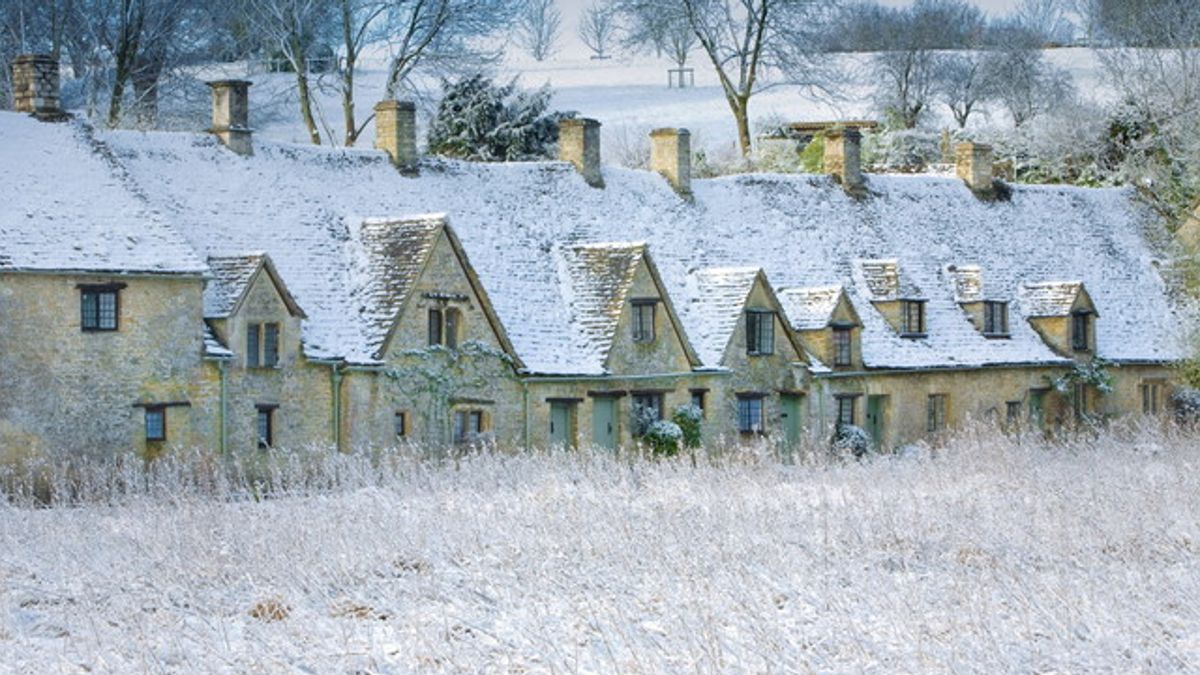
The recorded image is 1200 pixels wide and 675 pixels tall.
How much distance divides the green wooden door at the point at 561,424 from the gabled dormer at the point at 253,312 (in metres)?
5.74

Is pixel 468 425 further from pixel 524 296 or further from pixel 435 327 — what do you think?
pixel 524 296

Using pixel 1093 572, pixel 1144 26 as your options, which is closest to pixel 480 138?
pixel 1144 26

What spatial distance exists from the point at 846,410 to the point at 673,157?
7370 mm

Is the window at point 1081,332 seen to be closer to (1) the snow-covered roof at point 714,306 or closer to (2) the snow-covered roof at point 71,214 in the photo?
(1) the snow-covered roof at point 714,306

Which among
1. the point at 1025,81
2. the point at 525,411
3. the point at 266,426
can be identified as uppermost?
the point at 1025,81

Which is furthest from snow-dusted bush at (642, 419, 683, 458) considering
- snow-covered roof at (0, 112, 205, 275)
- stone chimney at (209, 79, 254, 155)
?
snow-covered roof at (0, 112, 205, 275)

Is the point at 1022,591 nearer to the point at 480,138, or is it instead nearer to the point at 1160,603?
the point at 1160,603

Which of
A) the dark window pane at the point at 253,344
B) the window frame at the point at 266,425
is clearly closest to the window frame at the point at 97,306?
the dark window pane at the point at 253,344

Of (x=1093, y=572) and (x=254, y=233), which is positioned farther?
(x=254, y=233)

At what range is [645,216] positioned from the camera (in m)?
46.0

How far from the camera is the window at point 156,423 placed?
35.4 meters

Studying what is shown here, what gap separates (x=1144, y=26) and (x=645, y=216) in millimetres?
42394

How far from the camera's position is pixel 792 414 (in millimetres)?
44469

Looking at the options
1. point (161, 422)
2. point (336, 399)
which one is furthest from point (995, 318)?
point (161, 422)
